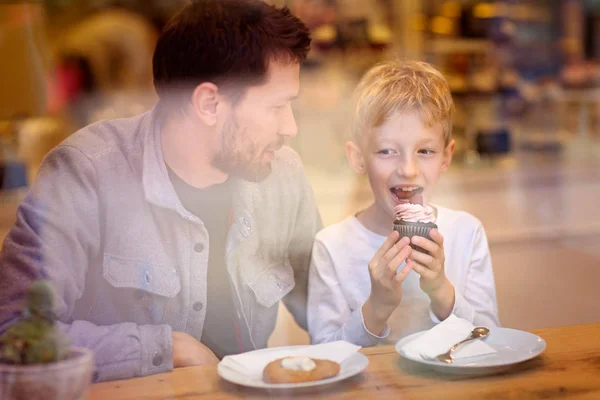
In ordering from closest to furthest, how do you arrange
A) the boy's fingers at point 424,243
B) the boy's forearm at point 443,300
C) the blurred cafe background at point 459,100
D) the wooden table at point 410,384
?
the wooden table at point 410,384
the boy's fingers at point 424,243
the boy's forearm at point 443,300
the blurred cafe background at point 459,100

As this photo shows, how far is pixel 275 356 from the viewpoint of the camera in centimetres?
122

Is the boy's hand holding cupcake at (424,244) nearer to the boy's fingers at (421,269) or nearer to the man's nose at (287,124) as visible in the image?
the boy's fingers at (421,269)

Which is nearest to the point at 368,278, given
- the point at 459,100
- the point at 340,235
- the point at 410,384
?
the point at 340,235

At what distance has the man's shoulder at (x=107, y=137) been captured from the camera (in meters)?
1.45

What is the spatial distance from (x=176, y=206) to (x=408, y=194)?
0.45m

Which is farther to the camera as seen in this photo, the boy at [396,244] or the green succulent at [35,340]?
the boy at [396,244]

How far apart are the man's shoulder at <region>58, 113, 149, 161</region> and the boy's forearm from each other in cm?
65

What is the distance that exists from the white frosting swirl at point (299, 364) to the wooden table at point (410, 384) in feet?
0.12

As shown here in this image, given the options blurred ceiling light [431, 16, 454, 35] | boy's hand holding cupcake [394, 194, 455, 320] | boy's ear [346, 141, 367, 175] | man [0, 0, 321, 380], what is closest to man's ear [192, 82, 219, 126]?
man [0, 0, 321, 380]

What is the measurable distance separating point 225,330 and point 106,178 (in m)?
0.39

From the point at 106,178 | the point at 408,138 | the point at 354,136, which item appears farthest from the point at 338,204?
the point at 106,178

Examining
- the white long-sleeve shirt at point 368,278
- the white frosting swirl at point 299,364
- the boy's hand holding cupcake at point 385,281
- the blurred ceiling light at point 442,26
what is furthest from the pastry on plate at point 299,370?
the blurred ceiling light at point 442,26

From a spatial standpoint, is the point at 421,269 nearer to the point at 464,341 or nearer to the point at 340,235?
the point at 464,341

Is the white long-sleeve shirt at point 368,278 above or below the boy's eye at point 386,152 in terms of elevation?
below
